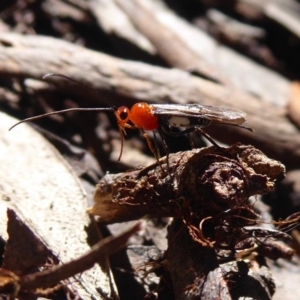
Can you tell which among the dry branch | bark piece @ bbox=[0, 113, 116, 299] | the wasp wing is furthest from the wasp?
the dry branch

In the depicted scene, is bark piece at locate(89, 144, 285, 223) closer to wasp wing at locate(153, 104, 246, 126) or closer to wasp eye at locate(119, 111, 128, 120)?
wasp wing at locate(153, 104, 246, 126)

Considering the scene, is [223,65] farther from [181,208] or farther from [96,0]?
[181,208]

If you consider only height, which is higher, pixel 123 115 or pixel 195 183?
pixel 195 183

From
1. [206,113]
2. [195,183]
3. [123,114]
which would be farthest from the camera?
[123,114]

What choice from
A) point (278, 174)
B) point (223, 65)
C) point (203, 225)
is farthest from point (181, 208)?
point (223, 65)

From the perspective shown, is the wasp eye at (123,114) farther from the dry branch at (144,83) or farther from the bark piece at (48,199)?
the dry branch at (144,83)

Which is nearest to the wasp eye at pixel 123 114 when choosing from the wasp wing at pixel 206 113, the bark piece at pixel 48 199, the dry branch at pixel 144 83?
the wasp wing at pixel 206 113

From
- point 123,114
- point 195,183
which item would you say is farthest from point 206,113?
point 195,183

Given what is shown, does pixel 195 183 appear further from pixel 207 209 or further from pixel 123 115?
pixel 123 115
